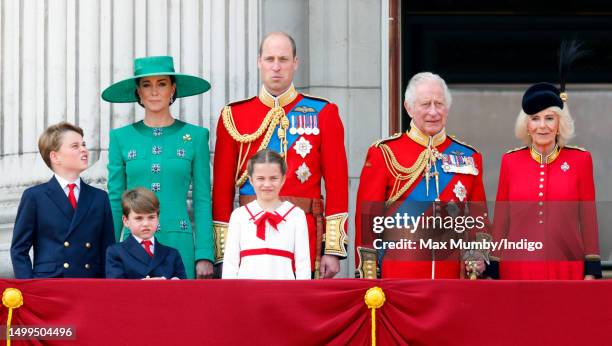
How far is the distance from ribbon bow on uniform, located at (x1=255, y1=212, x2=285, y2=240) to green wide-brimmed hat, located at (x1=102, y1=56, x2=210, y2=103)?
116cm

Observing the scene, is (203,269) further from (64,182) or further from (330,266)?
(64,182)

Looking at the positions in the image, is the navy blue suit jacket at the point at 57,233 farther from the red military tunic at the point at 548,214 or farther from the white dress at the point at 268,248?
the red military tunic at the point at 548,214

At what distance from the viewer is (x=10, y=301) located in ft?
26.2

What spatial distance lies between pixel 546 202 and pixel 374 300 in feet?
4.35

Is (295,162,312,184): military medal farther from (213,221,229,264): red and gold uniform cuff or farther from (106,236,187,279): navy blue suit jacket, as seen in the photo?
(106,236,187,279): navy blue suit jacket

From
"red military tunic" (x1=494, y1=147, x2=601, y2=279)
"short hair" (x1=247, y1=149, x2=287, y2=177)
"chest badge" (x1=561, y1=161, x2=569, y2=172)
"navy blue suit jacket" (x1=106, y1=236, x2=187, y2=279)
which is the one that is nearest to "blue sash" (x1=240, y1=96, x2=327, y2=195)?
"short hair" (x1=247, y1=149, x2=287, y2=177)

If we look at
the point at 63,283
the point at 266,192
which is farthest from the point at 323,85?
the point at 63,283

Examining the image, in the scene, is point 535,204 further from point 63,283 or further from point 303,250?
point 63,283

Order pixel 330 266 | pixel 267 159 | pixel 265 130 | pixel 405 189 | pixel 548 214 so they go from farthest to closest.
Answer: pixel 265 130, pixel 405 189, pixel 330 266, pixel 548 214, pixel 267 159

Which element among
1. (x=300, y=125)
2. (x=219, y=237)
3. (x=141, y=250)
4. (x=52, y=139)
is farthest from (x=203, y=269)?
(x=52, y=139)

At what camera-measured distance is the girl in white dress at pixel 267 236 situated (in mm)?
8359

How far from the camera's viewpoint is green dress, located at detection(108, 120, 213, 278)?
9078 mm

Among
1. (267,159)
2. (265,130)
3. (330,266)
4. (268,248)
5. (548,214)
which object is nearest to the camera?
(268,248)

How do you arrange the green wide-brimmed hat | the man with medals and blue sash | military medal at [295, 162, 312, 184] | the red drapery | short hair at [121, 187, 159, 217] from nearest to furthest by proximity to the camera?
the red drapery < the man with medals and blue sash < short hair at [121, 187, 159, 217] < military medal at [295, 162, 312, 184] < the green wide-brimmed hat
